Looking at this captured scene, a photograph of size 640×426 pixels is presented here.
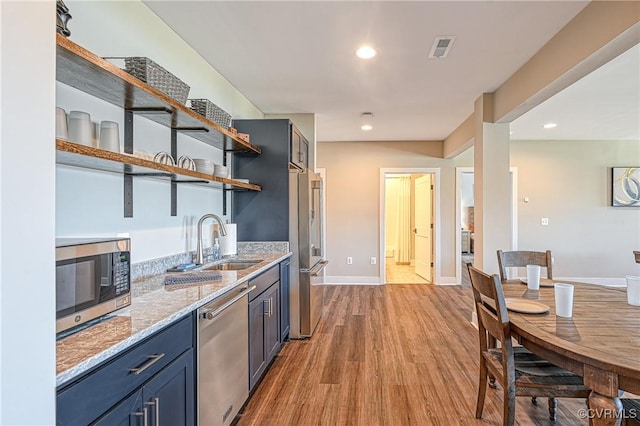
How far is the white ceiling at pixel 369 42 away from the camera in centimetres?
213

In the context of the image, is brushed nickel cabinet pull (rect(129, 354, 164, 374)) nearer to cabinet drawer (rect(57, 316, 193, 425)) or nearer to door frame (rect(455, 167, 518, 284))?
cabinet drawer (rect(57, 316, 193, 425))

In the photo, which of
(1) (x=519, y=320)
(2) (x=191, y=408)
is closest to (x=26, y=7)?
(2) (x=191, y=408)

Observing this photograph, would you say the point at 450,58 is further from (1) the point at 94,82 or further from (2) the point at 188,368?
(2) the point at 188,368

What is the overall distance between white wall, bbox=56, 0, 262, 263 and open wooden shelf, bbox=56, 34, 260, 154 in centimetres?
7

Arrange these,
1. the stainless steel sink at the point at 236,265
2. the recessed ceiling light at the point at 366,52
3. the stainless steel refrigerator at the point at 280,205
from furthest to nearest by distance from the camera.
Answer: the stainless steel refrigerator at the point at 280,205
the stainless steel sink at the point at 236,265
the recessed ceiling light at the point at 366,52

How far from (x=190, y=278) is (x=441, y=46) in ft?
8.15

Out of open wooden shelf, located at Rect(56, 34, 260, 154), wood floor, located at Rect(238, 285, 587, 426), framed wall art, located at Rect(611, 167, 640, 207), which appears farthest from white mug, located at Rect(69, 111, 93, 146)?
framed wall art, located at Rect(611, 167, 640, 207)

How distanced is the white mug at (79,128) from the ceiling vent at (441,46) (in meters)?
2.32

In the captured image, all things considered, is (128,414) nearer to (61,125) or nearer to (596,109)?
(61,125)

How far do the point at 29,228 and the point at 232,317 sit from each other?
131 cm

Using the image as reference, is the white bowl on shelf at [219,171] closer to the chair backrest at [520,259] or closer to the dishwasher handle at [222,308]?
the dishwasher handle at [222,308]

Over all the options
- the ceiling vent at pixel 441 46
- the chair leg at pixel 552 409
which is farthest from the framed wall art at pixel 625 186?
the chair leg at pixel 552 409

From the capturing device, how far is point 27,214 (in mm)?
778

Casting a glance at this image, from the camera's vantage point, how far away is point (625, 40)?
1880 millimetres
